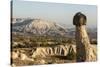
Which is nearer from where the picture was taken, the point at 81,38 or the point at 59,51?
the point at 59,51

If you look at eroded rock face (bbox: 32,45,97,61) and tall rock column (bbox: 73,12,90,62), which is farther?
tall rock column (bbox: 73,12,90,62)

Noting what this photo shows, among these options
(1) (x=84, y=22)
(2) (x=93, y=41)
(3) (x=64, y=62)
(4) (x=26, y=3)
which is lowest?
(3) (x=64, y=62)

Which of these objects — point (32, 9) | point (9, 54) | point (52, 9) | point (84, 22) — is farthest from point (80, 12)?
point (9, 54)

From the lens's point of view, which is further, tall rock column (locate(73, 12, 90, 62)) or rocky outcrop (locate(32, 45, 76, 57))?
tall rock column (locate(73, 12, 90, 62))

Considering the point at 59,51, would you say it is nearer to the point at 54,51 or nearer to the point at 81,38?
the point at 54,51

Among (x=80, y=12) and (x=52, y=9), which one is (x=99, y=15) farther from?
(x=52, y=9)

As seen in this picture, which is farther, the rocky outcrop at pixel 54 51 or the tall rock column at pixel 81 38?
the tall rock column at pixel 81 38

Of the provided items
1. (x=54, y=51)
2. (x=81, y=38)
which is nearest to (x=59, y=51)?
(x=54, y=51)

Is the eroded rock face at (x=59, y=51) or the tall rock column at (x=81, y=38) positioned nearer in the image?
the eroded rock face at (x=59, y=51)
